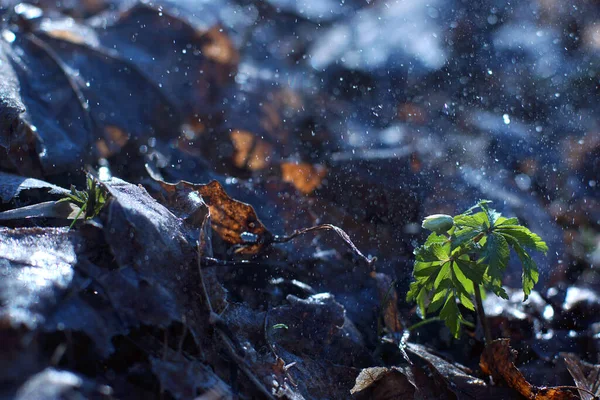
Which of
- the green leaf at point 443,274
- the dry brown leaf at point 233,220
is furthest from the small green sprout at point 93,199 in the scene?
the green leaf at point 443,274

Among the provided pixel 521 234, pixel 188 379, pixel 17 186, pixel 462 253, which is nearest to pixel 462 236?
pixel 462 253

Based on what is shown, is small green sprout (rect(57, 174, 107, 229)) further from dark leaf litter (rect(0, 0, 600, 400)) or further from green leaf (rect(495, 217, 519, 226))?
green leaf (rect(495, 217, 519, 226))

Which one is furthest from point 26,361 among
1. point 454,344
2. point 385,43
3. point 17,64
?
point 385,43

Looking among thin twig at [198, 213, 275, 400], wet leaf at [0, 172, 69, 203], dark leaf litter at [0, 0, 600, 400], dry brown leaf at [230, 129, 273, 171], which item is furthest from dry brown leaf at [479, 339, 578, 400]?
dry brown leaf at [230, 129, 273, 171]

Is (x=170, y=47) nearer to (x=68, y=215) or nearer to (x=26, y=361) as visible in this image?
(x=68, y=215)

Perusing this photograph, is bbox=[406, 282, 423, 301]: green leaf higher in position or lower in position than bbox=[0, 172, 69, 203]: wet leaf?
lower
